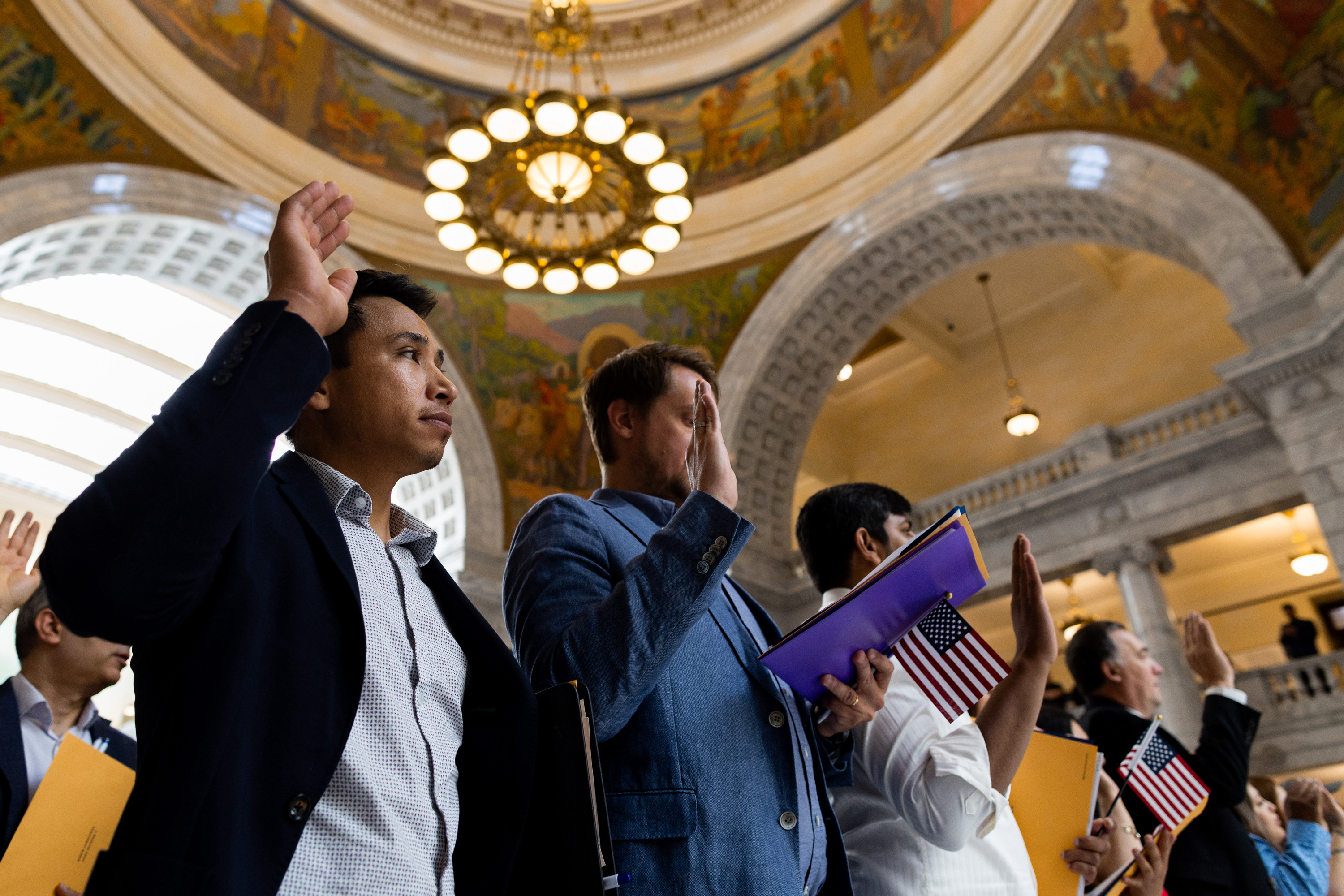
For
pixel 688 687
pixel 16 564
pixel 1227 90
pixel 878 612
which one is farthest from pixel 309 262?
pixel 1227 90

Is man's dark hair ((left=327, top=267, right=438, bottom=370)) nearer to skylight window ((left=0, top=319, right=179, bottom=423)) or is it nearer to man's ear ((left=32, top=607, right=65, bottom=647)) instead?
man's ear ((left=32, top=607, right=65, bottom=647))

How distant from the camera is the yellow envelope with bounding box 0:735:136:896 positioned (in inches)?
68.3

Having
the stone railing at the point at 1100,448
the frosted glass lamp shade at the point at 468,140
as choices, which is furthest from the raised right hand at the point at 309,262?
the stone railing at the point at 1100,448

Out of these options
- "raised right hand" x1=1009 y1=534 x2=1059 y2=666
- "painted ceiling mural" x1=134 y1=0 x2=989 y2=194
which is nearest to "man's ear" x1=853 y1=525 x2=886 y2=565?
"raised right hand" x1=1009 y1=534 x2=1059 y2=666

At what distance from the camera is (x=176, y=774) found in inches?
41.7

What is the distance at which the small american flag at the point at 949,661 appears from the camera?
6.66ft

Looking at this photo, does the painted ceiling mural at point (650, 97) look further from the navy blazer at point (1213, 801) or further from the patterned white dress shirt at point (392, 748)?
the patterned white dress shirt at point (392, 748)

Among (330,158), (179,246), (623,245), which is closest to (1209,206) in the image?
(623,245)

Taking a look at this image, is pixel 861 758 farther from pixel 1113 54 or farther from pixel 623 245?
pixel 1113 54

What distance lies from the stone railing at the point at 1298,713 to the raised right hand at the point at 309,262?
10912mm

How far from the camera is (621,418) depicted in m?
2.21

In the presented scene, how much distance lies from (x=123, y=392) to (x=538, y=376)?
7487 mm

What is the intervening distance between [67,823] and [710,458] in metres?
1.33

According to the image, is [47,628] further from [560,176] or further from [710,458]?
[560,176]
